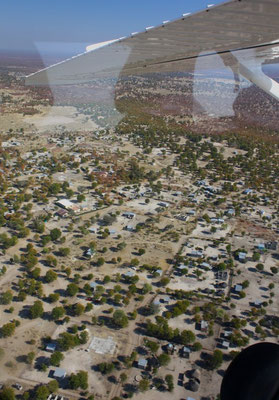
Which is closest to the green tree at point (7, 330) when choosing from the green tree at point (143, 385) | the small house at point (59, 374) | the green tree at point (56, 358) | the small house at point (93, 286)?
the green tree at point (56, 358)

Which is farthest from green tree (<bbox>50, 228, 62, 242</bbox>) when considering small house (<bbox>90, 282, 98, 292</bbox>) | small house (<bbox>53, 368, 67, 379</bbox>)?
small house (<bbox>53, 368, 67, 379</bbox>)

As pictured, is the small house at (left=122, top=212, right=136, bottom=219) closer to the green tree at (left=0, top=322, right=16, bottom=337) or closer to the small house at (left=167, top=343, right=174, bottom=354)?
the small house at (left=167, top=343, right=174, bottom=354)

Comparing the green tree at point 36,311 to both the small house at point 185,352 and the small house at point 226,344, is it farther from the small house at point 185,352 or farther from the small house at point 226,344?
the small house at point 226,344

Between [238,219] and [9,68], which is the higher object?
[9,68]

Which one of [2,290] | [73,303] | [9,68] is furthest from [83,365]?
[9,68]

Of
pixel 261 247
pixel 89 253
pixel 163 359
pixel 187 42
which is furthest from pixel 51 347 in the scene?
pixel 261 247

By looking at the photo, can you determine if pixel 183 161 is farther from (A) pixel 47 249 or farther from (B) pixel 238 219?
(A) pixel 47 249
